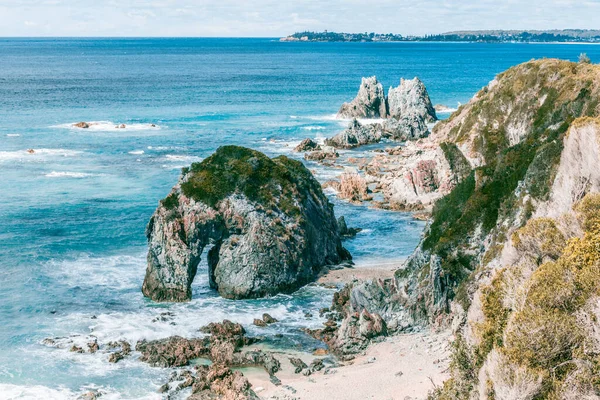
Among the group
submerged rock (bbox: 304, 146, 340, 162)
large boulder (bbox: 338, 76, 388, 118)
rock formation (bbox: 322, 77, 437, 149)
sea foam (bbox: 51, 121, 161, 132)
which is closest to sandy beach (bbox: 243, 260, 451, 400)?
submerged rock (bbox: 304, 146, 340, 162)

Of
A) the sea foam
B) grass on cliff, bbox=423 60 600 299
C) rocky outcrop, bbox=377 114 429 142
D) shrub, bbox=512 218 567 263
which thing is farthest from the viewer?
the sea foam

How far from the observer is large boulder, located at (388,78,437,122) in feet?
389

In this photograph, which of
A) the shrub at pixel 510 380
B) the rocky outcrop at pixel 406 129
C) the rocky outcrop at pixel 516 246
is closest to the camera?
the shrub at pixel 510 380

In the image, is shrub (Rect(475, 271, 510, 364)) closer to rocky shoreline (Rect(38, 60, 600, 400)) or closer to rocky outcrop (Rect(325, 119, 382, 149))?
rocky shoreline (Rect(38, 60, 600, 400))

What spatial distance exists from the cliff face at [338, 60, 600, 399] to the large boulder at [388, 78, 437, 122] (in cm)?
4576

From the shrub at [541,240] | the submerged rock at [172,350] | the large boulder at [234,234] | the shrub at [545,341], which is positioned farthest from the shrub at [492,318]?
the large boulder at [234,234]

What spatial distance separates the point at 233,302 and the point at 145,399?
514 inches

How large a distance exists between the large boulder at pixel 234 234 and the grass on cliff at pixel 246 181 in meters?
0.07

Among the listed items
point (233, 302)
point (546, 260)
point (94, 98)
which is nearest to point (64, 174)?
point (233, 302)

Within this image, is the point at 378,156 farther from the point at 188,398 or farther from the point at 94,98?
the point at 94,98

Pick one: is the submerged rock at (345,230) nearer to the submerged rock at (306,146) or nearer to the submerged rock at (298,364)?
the submerged rock at (298,364)

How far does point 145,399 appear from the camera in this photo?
109 feet

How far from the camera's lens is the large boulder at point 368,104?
128m

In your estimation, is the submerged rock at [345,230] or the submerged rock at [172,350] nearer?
the submerged rock at [172,350]
